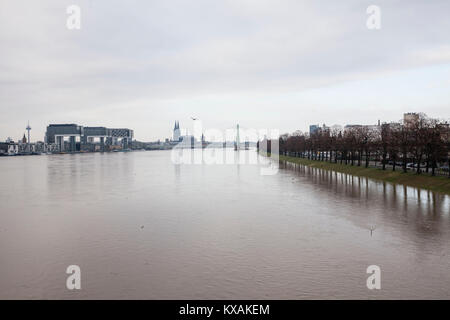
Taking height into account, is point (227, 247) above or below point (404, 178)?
below

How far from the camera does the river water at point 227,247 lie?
12.5m

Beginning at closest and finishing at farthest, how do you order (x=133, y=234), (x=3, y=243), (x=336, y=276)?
(x=336, y=276), (x=3, y=243), (x=133, y=234)

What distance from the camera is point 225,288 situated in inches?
492

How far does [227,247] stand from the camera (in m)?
17.2

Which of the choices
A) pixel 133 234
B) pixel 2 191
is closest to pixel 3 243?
pixel 133 234

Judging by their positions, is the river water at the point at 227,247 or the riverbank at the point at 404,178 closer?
the river water at the point at 227,247

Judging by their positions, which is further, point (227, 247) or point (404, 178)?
point (404, 178)

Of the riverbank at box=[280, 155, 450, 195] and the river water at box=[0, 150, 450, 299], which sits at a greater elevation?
the riverbank at box=[280, 155, 450, 195]

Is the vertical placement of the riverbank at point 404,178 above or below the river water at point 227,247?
above

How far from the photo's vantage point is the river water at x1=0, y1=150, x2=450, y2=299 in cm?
1253

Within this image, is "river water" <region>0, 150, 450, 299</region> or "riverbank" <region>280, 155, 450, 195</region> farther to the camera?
"riverbank" <region>280, 155, 450, 195</region>
